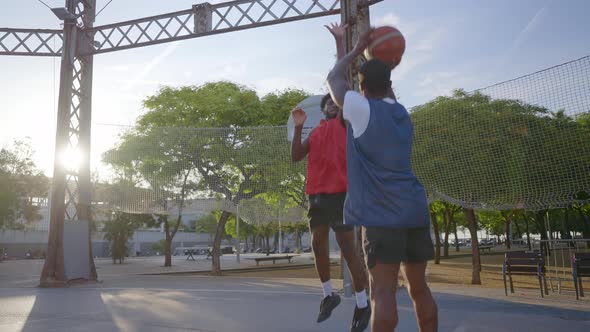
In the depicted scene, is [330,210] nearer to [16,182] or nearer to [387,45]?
[387,45]

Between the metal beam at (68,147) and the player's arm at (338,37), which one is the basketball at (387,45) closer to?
the player's arm at (338,37)

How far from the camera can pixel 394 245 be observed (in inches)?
98.3

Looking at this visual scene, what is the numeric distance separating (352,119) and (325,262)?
1825mm

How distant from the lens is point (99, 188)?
17.3m

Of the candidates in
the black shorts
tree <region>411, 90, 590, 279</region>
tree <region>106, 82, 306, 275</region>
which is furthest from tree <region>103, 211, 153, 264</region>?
the black shorts

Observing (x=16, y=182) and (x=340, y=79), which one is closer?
(x=340, y=79)

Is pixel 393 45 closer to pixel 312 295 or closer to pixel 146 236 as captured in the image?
pixel 312 295

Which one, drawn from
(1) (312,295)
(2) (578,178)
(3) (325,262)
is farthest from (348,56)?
(2) (578,178)

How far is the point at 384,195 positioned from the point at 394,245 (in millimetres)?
261

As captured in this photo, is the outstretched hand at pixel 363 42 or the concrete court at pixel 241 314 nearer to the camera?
the outstretched hand at pixel 363 42

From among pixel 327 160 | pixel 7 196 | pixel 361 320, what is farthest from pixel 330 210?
pixel 7 196

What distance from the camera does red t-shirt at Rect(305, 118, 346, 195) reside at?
3.87 m

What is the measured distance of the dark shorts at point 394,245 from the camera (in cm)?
250

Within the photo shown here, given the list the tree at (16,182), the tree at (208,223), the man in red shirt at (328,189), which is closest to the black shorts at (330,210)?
the man in red shirt at (328,189)
